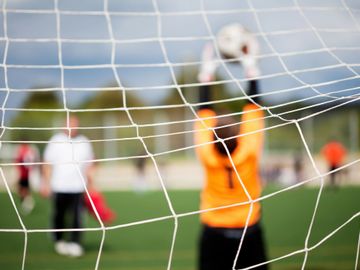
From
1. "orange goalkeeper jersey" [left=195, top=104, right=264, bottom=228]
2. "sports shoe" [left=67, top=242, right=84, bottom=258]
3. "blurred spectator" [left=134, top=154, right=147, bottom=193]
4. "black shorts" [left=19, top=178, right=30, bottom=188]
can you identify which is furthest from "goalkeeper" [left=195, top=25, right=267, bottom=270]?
"blurred spectator" [left=134, top=154, right=147, bottom=193]

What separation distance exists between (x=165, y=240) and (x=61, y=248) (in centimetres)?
122

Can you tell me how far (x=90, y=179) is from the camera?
198 inches

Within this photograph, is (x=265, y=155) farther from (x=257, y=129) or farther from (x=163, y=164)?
(x=257, y=129)

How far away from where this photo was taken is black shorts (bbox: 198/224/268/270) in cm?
252

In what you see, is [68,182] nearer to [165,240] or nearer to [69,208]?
[69,208]

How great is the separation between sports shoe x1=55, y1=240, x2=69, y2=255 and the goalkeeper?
2551mm

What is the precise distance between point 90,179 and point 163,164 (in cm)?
1088

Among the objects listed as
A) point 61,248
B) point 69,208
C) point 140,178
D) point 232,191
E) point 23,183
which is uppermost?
point 232,191

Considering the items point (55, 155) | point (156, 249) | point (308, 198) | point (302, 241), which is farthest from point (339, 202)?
point (55, 155)

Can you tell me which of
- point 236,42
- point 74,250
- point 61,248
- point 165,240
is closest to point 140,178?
point 165,240

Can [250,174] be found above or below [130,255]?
above

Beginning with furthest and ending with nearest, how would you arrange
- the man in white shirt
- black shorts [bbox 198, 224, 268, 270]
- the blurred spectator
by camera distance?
the blurred spectator → the man in white shirt → black shorts [bbox 198, 224, 268, 270]

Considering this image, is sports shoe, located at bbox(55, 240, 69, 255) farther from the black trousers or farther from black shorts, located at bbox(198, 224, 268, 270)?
black shorts, located at bbox(198, 224, 268, 270)

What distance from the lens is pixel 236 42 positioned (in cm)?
290
